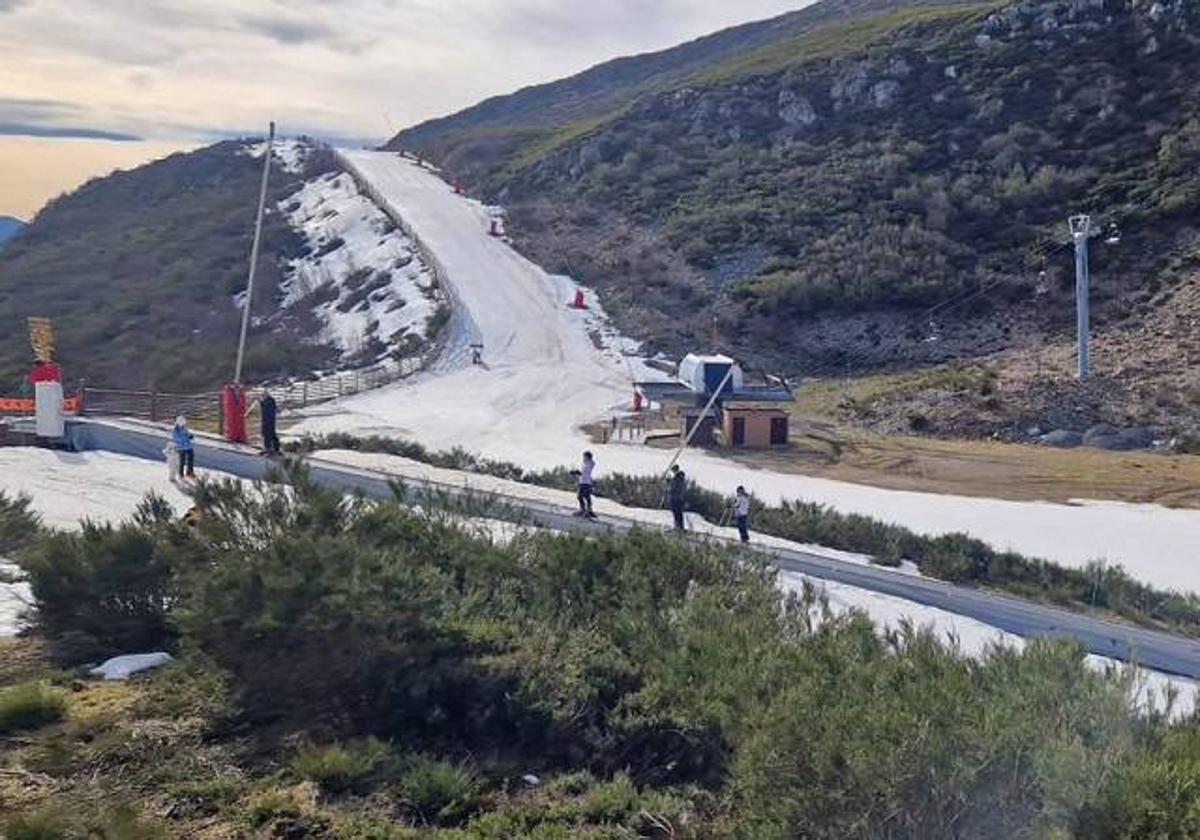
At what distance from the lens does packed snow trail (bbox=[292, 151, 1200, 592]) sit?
21875 millimetres

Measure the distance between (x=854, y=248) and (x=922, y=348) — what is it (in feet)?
25.0

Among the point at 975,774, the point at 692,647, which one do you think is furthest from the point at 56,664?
the point at 975,774

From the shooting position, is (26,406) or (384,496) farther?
(26,406)

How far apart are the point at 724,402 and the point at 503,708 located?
25.0m

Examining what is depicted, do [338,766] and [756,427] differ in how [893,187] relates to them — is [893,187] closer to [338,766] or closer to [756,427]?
[756,427]

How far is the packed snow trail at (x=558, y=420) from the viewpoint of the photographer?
71.8 feet

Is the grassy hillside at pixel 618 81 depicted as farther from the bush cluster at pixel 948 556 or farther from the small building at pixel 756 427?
the bush cluster at pixel 948 556

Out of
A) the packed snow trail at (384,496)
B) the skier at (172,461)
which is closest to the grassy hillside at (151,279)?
the packed snow trail at (384,496)

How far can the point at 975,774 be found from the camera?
5.67 metres

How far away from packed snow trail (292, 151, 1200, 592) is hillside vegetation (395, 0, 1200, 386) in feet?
10.4

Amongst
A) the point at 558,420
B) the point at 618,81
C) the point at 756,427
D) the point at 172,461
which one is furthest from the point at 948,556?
the point at 618,81

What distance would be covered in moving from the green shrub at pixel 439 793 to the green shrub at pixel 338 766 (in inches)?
10.0

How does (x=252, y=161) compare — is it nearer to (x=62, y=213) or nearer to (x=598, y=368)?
(x=62, y=213)

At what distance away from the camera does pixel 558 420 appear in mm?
35094
